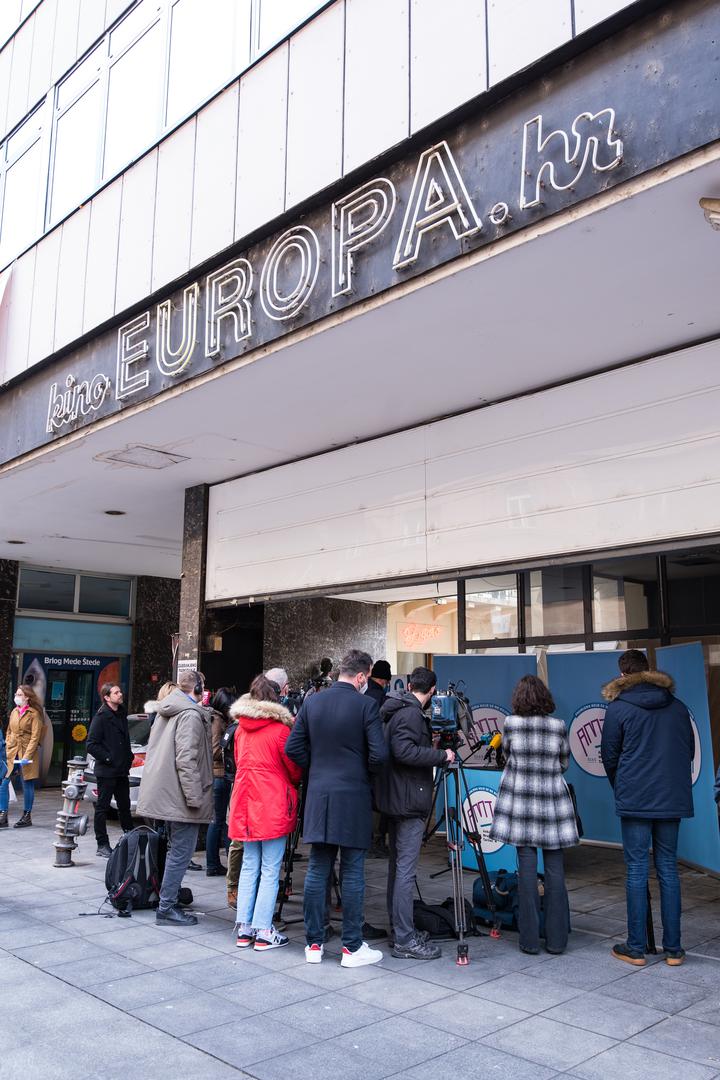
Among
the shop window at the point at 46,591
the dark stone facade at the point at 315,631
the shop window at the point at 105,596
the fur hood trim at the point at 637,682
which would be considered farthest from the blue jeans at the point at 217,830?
the shop window at the point at 105,596

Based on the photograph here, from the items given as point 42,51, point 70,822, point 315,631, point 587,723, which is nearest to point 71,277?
point 42,51

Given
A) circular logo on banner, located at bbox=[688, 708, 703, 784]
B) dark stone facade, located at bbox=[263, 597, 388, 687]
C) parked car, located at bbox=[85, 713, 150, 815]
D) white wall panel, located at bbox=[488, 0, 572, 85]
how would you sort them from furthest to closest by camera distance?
1. dark stone facade, located at bbox=[263, 597, 388, 687]
2. parked car, located at bbox=[85, 713, 150, 815]
3. circular logo on banner, located at bbox=[688, 708, 703, 784]
4. white wall panel, located at bbox=[488, 0, 572, 85]

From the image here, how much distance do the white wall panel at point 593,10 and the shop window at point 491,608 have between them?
21.1 feet

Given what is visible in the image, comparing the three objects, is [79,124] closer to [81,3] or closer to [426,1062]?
[81,3]

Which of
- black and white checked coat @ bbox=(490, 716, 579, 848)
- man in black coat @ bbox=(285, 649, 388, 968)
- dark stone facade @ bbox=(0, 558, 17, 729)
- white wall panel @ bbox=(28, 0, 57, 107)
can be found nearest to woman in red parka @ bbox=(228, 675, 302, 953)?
man in black coat @ bbox=(285, 649, 388, 968)

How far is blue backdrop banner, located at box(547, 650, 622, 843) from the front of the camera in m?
8.41

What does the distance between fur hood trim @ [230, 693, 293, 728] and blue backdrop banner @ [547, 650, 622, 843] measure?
12.0ft

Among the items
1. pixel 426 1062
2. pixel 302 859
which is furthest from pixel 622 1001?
pixel 302 859

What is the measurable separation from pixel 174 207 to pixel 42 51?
18.3ft

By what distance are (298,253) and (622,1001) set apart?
17.7 ft

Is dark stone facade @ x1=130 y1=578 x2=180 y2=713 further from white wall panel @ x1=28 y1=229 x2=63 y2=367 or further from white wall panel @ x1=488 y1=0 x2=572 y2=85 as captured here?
white wall panel @ x1=488 y1=0 x2=572 y2=85

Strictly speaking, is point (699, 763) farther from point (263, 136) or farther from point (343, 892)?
Answer: point (263, 136)

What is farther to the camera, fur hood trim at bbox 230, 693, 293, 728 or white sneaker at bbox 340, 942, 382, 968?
fur hood trim at bbox 230, 693, 293, 728

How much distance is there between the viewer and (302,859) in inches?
343
